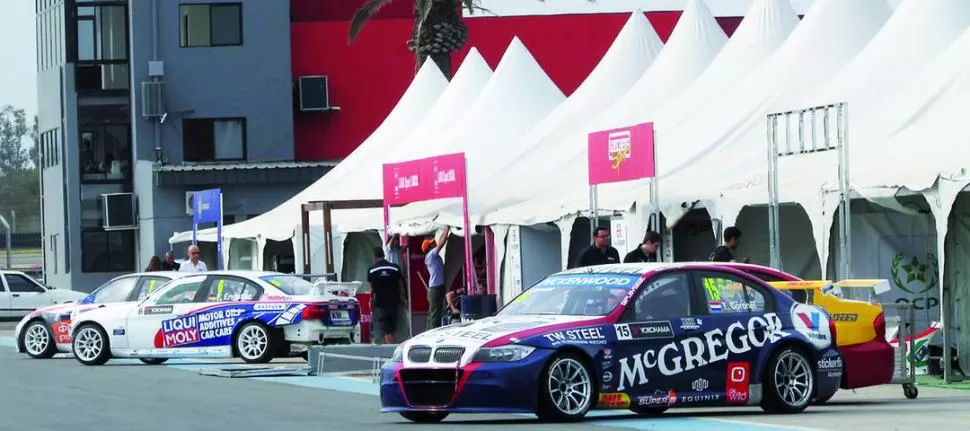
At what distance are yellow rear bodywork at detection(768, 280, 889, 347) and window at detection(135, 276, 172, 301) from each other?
13.5 meters

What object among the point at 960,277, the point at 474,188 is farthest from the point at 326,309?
the point at 960,277

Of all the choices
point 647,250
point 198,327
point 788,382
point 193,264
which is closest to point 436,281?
point 198,327

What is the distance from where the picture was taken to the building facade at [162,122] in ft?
190

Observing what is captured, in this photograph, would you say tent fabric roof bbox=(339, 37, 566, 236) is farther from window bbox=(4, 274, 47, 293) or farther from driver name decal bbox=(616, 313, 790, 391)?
driver name decal bbox=(616, 313, 790, 391)

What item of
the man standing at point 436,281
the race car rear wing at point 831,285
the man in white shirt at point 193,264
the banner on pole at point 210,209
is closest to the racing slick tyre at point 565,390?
the race car rear wing at point 831,285

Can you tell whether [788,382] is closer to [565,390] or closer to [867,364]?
[867,364]

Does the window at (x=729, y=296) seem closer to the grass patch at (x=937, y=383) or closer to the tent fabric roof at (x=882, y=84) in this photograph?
the grass patch at (x=937, y=383)

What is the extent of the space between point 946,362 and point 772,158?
2.94 metres

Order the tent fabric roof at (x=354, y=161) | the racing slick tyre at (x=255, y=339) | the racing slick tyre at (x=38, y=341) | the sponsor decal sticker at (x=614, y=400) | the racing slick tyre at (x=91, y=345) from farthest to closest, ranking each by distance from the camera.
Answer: the tent fabric roof at (x=354, y=161) → the racing slick tyre at (x=38, y=341) → the racing slick tyre at (x=91, y=345) → the racing slick tyre at (x=255, y=339) → the sponsor decal sticker at (x=614, y=400)

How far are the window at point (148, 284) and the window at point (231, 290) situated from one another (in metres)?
1.81

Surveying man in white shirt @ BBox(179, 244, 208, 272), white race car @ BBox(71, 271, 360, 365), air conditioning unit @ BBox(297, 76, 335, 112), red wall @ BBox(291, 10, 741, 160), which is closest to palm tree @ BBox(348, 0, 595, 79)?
air conditioning unit @ BBox(297, 76, 335, 112)

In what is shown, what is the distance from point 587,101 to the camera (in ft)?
112

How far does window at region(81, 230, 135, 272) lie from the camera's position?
59.9 meters

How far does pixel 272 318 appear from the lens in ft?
91.0
